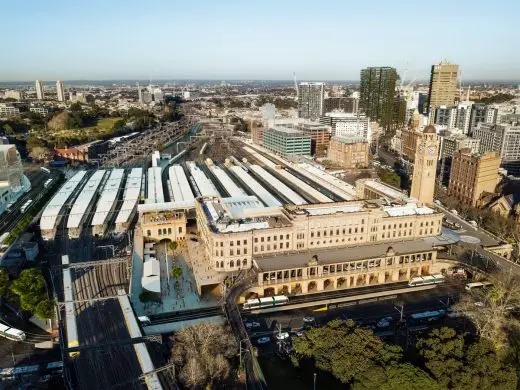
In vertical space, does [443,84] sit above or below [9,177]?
above

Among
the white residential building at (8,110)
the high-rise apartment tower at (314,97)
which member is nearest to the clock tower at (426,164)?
the high-rise apartment tower at (314,97)

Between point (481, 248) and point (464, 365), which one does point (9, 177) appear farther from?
point (481, 248)

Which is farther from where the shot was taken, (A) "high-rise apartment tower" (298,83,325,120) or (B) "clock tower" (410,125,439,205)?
(A) "high-rise apartment tower" (298,83,325,120)

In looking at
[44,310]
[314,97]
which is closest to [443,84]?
[314,97]

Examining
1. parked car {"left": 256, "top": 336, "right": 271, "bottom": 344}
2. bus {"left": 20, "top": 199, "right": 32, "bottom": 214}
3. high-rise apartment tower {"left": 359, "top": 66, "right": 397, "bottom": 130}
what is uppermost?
high-rise apartment tower {"left": 359, "top": 66, "right": 397, "bottom": 130}

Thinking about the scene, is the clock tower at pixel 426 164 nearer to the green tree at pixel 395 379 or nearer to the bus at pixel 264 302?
the bus at pixel 264 302

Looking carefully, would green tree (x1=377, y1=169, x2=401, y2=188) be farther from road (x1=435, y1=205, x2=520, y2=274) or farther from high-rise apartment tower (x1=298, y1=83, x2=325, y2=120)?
high-rise apartment tower (x1=298, y1=83, x2=325, y2=120)

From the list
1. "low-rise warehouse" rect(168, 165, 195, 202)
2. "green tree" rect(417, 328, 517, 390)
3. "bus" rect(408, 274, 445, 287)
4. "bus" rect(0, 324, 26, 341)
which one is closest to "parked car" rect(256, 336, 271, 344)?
"green tree" rect(417, 328, 517, 390)
